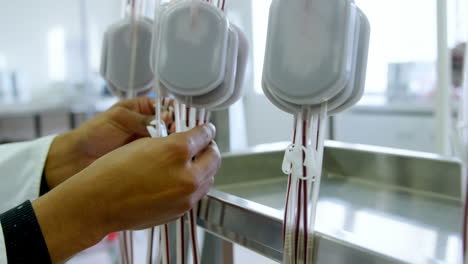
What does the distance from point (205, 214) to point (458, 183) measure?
373mm

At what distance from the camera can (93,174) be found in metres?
0.38

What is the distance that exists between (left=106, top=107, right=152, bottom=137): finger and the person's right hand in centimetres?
22

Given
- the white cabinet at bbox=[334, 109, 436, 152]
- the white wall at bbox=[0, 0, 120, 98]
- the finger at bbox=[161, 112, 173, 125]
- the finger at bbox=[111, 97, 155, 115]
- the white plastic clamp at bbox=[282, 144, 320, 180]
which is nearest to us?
the white plastic clamp at bbox=[282, 144, 320, 180]

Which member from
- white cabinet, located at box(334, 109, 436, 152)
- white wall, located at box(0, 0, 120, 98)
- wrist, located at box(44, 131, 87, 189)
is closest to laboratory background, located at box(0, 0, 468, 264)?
wrist, located at box(44, 131, 87, 189)

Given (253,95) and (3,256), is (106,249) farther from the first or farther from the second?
(3,256)

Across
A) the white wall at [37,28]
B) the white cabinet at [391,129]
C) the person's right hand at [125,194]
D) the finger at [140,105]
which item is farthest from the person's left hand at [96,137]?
the white wall at [37,28]

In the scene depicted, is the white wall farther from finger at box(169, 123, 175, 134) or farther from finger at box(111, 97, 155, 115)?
finger at box(169, 123, 175, 134)

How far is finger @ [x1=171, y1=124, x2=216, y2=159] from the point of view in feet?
1.22

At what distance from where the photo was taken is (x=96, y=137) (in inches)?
25.4

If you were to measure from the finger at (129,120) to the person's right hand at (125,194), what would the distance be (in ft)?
0.71

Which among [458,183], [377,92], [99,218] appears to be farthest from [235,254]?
[377,92]

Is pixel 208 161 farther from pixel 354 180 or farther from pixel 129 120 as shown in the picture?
pixel 354 180

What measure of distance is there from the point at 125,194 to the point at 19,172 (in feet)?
1.01

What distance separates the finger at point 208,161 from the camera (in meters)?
0.39
